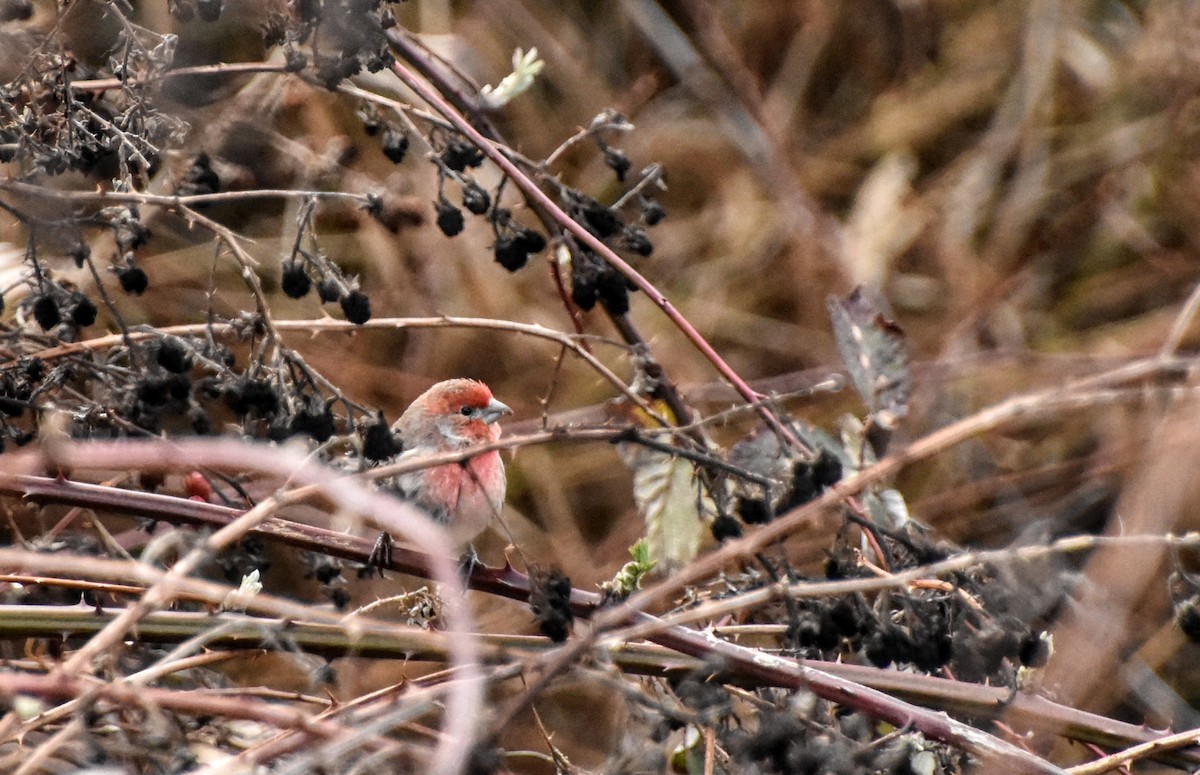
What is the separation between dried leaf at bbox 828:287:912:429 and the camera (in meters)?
3.46

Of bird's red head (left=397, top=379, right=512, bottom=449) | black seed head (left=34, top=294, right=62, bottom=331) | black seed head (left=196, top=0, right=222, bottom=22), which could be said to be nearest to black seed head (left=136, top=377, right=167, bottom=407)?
black seed head (left=34, top=294, right=62, bottom=331)

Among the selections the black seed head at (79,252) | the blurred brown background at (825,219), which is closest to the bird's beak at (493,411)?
the blurred brown background at (825,219)

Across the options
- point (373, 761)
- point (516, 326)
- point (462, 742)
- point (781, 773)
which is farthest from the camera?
point (516, 326)

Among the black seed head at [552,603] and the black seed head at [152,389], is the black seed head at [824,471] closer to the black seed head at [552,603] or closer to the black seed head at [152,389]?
the black seed head at [552,603]

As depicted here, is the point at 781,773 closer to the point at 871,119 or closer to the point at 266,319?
the point at 266,319

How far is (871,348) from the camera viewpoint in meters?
3.51

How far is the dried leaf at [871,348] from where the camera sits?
136 inches

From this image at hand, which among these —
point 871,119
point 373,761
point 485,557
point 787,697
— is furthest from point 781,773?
point 871,119

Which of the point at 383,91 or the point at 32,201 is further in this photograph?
the point at 383,91

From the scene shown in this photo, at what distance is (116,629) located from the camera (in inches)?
77.9

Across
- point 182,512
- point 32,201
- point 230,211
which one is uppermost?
point 230,211

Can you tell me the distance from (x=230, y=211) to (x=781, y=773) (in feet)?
18.0

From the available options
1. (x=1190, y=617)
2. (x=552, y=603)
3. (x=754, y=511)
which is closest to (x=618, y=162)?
(x=754, y=511)

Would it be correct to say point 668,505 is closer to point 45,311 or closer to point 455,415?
point 45,311
